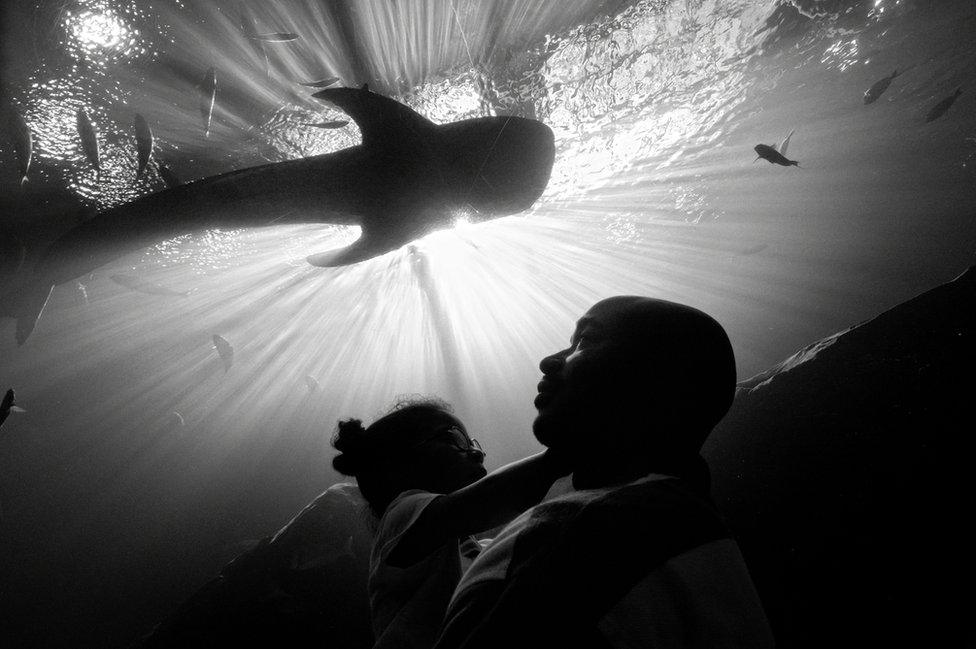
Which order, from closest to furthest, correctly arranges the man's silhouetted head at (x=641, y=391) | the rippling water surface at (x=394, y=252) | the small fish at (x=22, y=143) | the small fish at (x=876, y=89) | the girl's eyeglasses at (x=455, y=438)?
the man's silhouetted head at (x=641, y=391)
the girl's eyeglasses at (x=455, y=438)
the small fish at (x=22, y=143)
the rippling water surface at (x=394, y=252)
the small fish at (x=876, y=89)

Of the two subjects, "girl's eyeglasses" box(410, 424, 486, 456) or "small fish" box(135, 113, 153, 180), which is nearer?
"girl's eyeglasses" box(410, 424, 486, 456)

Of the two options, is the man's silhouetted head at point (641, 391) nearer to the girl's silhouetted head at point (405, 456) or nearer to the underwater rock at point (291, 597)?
the girl's silhouetted head at point (405, 456)

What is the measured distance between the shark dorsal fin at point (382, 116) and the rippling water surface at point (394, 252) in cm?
256

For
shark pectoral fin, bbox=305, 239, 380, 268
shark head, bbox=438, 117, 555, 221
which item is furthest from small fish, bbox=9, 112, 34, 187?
shark head, bbox=438, 117, 555, 221

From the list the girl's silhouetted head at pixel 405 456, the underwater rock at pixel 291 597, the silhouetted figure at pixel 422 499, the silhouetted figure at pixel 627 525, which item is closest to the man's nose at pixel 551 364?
the silhouetted figure at pixel 627 525

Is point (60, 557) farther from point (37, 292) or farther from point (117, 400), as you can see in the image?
point (37, 292)

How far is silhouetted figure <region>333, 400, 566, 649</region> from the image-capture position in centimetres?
116

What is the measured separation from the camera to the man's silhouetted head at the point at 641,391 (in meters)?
1.10

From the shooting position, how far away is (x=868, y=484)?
3092mm

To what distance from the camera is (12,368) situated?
14258mm

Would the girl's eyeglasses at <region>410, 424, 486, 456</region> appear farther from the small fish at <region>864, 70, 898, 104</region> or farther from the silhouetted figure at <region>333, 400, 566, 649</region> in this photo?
the small fish at <region>864, 70, 898, 104</region>

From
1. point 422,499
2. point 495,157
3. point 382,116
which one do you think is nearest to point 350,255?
point 382,116

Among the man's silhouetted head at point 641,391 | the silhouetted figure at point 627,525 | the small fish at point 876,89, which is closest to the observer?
the silhouetted figure at point 627,525

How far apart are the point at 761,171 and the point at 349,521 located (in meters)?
18.1
